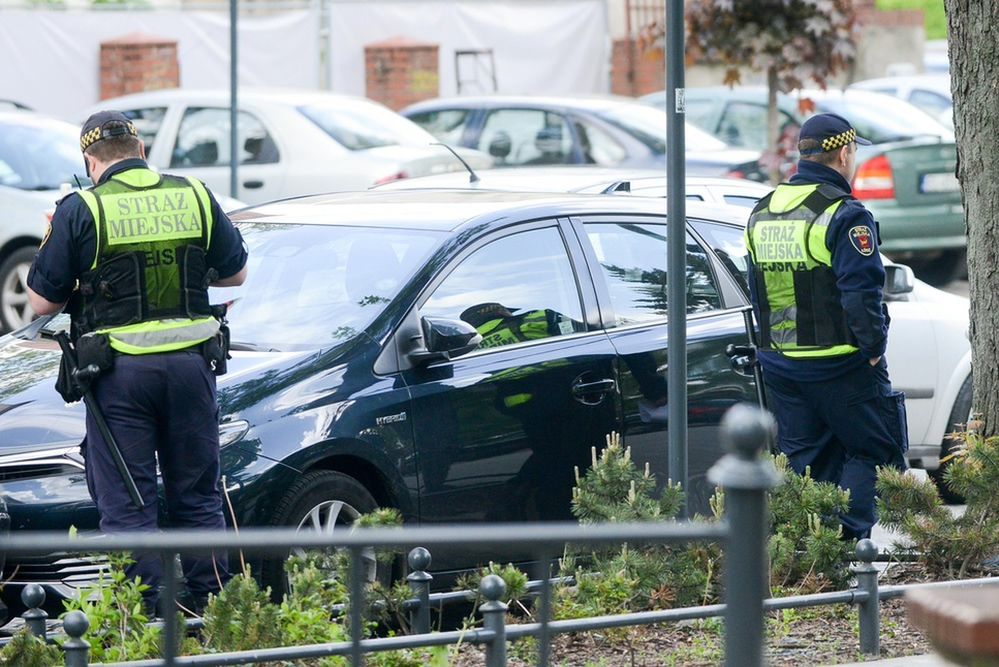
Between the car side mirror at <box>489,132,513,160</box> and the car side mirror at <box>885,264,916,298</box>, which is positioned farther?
the car side mirror at <box>489,132,513,160</box>

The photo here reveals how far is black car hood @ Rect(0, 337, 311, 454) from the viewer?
555 cm

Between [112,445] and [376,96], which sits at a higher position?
[376,96]

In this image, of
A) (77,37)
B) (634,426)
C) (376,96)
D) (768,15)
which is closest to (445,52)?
(376,96)

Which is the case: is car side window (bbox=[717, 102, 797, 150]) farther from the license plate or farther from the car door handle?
the car door handle

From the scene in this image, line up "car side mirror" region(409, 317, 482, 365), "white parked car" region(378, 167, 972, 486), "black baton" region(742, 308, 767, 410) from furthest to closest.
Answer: "white parked car" region(378, 167, 972, 486) < "black baton" region(742, 308, 767, 410) < "car side mirror" region(409, 317, 482, 365)

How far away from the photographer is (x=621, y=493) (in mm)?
A: 5539

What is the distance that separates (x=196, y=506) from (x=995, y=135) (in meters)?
3.13

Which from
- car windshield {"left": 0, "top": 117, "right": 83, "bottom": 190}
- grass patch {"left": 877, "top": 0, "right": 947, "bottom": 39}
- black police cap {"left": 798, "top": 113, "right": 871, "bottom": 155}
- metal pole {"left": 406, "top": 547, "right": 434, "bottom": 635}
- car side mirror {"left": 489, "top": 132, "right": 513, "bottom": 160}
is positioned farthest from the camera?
grass patch {"left": 877, "top": 0, "right": 947, "bottom": 39}

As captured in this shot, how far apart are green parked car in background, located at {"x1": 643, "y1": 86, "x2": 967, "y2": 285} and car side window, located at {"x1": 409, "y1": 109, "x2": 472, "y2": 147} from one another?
2451 mm

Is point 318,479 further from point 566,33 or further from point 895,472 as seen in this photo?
point 566,33

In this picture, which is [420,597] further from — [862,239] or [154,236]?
[862,239]

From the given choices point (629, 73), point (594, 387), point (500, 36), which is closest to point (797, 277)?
point (594, 387)

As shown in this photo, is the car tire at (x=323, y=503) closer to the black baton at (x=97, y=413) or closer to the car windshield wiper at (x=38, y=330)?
the black baton at (x=97, y=413)

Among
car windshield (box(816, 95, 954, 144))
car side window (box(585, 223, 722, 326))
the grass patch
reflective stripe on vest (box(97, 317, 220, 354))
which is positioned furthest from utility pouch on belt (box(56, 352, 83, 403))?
the grass patch
